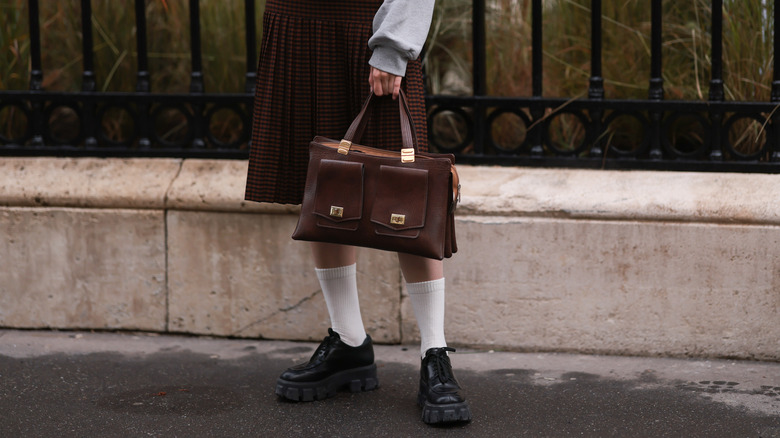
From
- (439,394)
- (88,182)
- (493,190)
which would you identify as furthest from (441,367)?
(88,182)

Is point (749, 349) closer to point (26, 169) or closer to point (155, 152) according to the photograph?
point (155, 152)

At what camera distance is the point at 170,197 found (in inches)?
153

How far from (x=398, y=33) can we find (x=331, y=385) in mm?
1155

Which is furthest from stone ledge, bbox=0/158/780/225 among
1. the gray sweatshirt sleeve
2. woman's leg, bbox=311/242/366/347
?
the gray sweatshirt sleeve

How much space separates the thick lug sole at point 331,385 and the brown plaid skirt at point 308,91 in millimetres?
583

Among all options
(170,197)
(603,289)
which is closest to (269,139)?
(170,197)

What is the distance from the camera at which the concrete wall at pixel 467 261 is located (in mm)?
3584

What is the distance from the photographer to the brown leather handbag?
115 inches

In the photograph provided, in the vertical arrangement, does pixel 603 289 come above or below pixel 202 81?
below

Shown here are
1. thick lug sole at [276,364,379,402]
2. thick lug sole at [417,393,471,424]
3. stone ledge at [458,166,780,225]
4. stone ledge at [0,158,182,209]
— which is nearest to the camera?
thick lug sole at [417,393,471,424]

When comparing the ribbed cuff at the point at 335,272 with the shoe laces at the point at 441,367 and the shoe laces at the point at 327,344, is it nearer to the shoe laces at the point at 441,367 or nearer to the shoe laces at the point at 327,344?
the shoe laces at the point at 327,344

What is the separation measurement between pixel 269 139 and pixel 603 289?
4.28 ft

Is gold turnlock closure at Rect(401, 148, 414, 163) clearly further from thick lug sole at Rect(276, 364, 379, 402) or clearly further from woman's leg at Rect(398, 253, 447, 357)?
thick lug sole at Rect(276, 364, 379, 402)

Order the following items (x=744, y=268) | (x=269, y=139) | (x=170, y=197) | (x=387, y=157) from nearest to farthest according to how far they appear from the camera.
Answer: (x=387, y=157) < (x=269, y=139) < (x=744, y=268) < (x=170, y=197)
